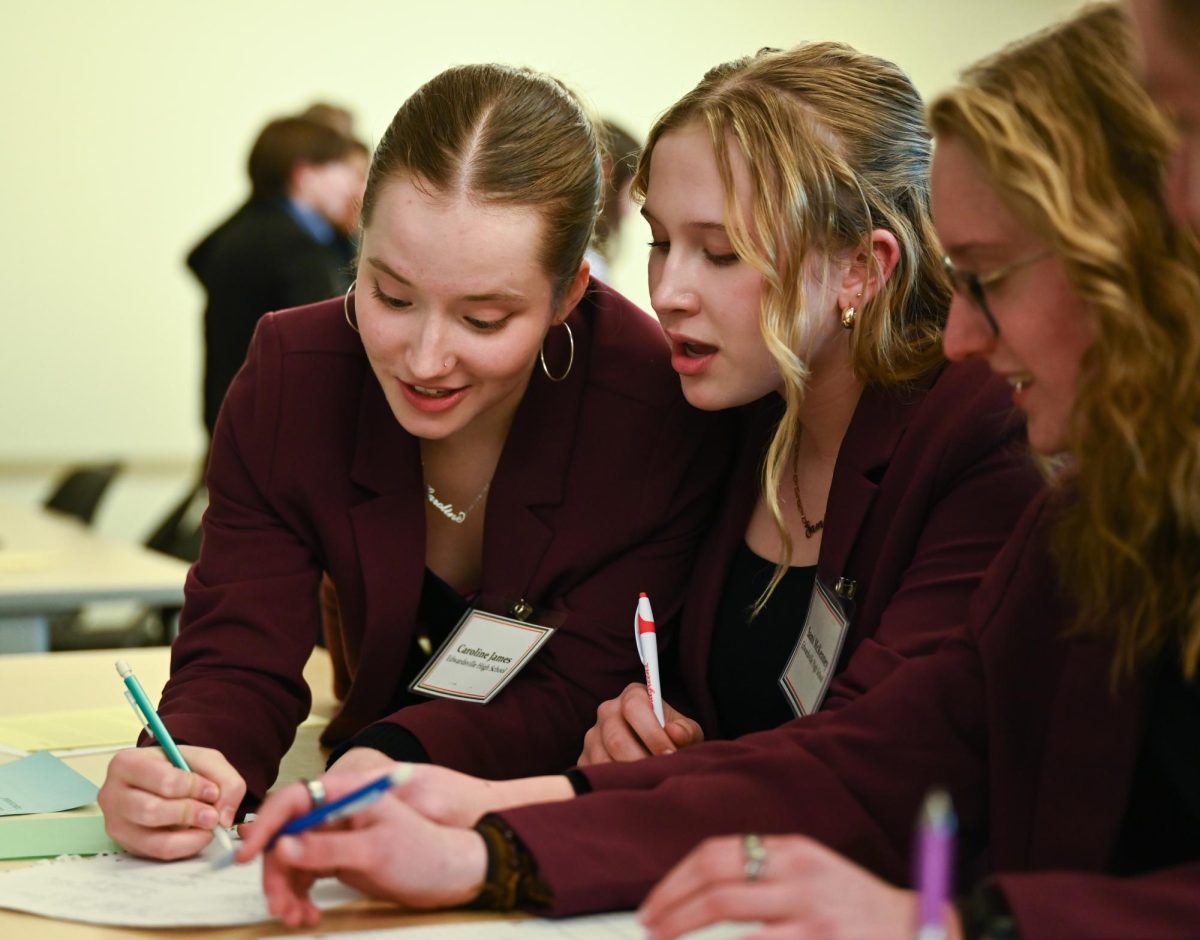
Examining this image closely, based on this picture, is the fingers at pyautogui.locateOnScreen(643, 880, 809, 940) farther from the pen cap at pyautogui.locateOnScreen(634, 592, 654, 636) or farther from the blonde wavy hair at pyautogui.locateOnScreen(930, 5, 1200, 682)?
the pen cap at pyautogui.locateOnScreen(634, 592, 654, 636)

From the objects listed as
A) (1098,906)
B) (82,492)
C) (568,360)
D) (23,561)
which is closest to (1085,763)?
(1098,906)

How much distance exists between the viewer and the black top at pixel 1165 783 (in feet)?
3.08

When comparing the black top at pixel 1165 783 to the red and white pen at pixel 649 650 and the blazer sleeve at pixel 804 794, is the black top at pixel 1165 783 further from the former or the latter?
the red and white pen at pixel 649 650

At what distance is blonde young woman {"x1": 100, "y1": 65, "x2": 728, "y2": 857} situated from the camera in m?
1.47

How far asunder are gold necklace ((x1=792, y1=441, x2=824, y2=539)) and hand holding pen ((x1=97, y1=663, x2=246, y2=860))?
67 centimetres

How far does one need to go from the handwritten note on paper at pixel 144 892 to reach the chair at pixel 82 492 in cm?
364

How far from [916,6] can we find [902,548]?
5896mm

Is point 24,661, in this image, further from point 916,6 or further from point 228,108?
point 916,6

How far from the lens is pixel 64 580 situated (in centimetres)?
300

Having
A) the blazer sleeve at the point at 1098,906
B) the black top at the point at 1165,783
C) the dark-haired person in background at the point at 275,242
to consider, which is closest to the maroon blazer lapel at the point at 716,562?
the black top at the point at 1165,783

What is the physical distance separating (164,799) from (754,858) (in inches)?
23.4

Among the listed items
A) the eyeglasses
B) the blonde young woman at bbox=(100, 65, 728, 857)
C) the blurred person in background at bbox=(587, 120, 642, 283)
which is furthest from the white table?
the eyeglasses

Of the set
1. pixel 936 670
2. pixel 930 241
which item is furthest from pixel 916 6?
pixel 936 670

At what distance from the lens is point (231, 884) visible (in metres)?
1.14
